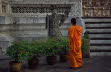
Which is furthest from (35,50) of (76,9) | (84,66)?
(76,9)

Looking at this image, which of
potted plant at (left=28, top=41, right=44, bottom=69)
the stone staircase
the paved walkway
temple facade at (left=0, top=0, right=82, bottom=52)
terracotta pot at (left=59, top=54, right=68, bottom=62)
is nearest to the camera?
the paved walkway

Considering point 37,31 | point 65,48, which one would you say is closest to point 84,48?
point 65,48

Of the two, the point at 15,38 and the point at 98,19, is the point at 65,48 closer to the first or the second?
the point at 15,38

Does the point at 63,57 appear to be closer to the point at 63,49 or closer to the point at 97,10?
the point at 63,49

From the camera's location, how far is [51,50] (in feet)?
31.9

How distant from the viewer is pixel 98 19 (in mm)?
14102

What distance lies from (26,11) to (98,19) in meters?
4.30

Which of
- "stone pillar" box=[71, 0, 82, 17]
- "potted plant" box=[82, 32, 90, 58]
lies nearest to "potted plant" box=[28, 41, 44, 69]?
"potted plant" box=[82, 32, 90, 58]

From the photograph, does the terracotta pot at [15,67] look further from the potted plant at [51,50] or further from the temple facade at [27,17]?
the temple facade at [27,17]

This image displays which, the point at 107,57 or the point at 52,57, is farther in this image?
the point at 107,57

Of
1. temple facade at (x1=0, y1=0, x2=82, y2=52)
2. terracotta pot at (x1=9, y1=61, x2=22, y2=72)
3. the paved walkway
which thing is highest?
temple facade at (x1=0, y1=0, x2=82, y2=52)

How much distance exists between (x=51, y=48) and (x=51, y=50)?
0.40 ft

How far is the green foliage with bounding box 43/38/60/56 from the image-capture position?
951cm

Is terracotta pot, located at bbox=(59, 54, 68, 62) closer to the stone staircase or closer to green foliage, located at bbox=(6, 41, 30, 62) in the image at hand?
the stone staircase
